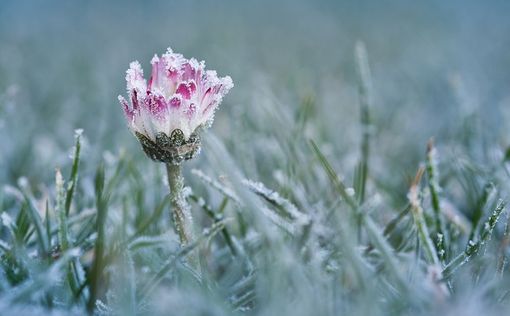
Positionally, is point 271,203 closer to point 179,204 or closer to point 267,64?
point 179,204

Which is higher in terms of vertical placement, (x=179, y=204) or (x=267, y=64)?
(x=267, y=64)

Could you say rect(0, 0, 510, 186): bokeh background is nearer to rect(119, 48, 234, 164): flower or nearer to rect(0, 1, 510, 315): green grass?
rect(0, 1, 510, 315): green grass

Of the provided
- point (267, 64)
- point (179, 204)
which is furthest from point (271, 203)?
point (267, 64)

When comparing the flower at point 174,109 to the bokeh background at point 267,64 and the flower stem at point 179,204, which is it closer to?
the flower stem at point 179,204

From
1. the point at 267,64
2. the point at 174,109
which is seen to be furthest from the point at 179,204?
the point at 267,64

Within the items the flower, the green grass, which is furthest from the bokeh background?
the flower

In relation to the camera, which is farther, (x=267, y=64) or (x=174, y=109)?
(x=267, y=64)
